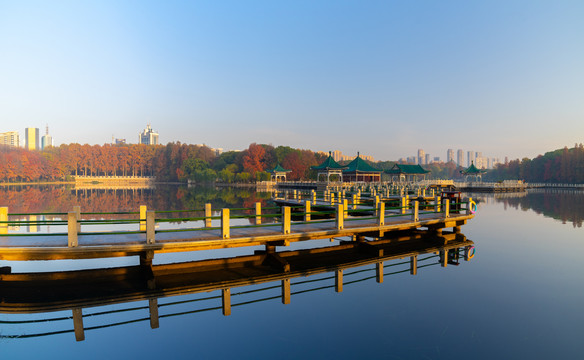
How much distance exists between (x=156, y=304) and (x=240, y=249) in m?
7.87

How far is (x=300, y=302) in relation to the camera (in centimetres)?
1165

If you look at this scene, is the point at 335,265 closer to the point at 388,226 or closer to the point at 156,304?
the point at 388,226

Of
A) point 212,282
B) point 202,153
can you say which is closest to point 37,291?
point 212,282

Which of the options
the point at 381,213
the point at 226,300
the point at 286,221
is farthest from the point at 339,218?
the point at 226,300

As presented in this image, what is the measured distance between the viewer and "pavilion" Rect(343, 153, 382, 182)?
240 ft

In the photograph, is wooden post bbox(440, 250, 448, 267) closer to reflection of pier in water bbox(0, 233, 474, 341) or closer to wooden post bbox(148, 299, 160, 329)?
reflection of pier in water bbox(0, 233, 474, 341)

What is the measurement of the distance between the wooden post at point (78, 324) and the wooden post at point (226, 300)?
389cm

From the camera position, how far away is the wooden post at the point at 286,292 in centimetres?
1175

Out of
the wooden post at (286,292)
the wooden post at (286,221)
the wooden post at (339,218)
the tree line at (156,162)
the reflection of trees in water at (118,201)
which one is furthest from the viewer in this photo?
the tree line at (156,162)

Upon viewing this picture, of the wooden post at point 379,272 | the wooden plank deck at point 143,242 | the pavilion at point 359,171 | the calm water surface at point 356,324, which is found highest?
the pavilion at point 359,171

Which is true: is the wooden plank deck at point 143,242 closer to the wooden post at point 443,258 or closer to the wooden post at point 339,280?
the wooden post at point 339,280

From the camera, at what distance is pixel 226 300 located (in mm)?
11375

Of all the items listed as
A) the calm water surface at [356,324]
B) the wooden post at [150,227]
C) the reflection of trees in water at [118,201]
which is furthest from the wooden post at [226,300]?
the reflection of trees in water at [118,201]

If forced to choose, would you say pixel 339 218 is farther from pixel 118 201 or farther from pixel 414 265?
pixel 118 201
